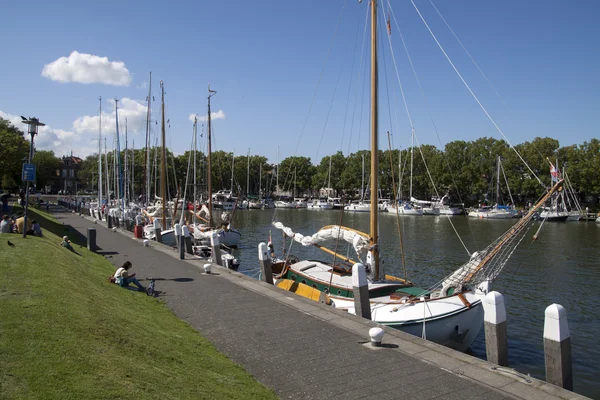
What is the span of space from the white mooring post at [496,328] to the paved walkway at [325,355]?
1.28 ft

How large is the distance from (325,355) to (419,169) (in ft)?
340

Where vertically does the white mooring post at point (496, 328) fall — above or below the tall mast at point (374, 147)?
below

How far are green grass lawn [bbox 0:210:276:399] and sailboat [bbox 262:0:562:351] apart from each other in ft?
19.5

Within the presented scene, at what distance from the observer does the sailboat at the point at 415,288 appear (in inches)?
501

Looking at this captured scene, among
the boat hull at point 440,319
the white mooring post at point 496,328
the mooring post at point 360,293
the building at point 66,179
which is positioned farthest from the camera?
the building at point 66,179

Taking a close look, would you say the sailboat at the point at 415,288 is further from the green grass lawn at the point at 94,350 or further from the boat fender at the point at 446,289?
the green grass lawn at the point at 94,350

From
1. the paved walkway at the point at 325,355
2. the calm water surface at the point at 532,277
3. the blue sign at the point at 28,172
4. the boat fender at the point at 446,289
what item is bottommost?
the calm water surface at the point at 532,277

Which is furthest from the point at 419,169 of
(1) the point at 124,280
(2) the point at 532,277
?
(1) the point at 124,280

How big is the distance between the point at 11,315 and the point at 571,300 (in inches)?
863

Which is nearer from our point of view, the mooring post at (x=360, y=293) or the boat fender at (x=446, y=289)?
the mooring post at (x=360, y=293)

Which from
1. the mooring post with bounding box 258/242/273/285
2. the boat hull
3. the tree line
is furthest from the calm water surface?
the tree line

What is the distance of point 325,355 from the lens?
8.74 m

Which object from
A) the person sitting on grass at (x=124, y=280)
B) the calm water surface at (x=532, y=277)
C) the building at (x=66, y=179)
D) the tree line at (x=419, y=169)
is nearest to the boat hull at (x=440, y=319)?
the calm water surface at (x=532, y=277)

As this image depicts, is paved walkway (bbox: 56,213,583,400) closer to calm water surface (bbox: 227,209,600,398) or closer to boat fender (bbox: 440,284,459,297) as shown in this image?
boat fender (bbox: 440,284,459,297)
